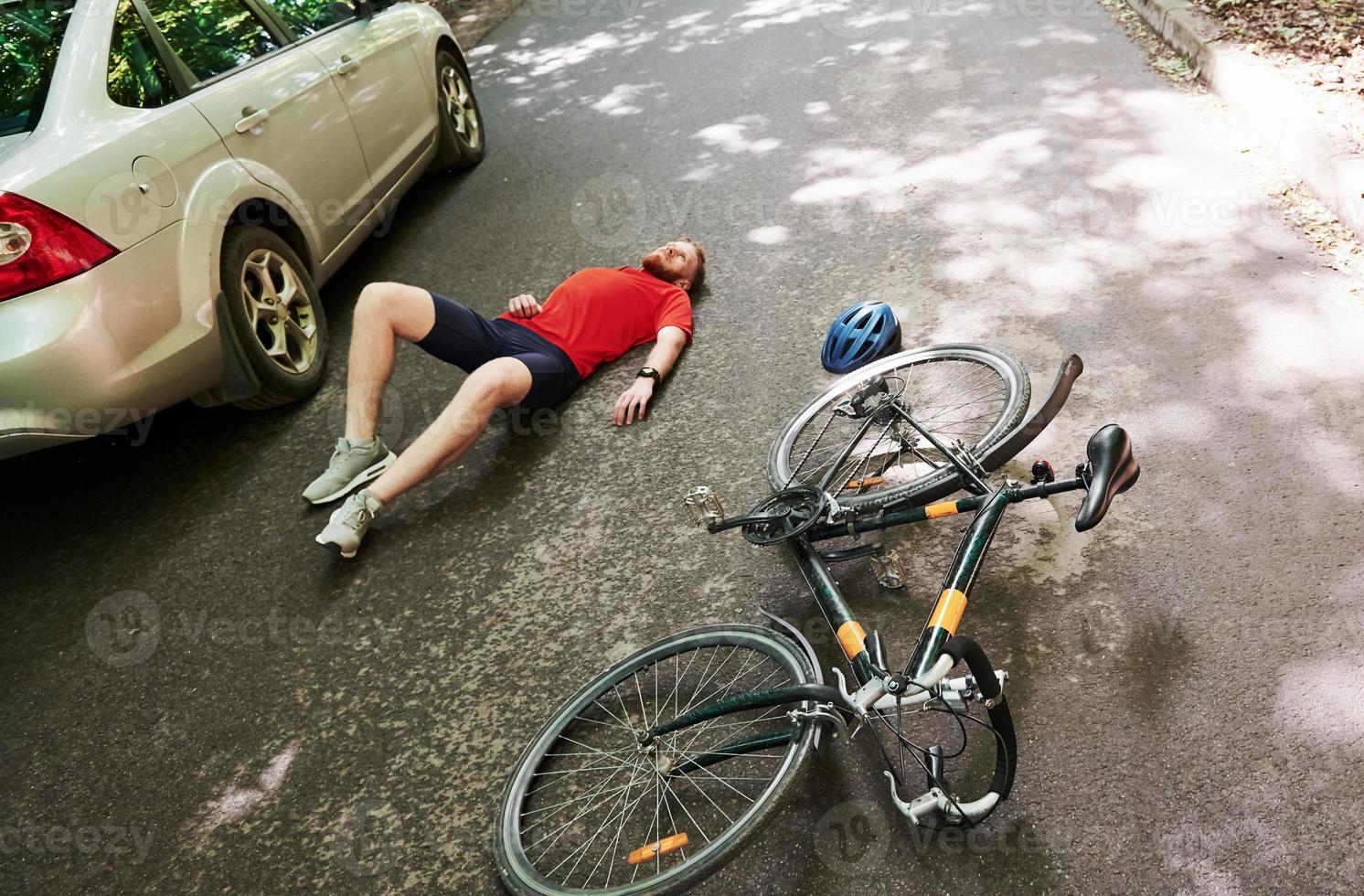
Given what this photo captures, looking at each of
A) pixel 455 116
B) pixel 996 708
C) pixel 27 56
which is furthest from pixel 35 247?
pixel 455 116

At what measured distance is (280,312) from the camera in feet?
15.9

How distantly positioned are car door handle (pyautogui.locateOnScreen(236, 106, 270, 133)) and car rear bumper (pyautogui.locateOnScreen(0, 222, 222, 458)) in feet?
2.46

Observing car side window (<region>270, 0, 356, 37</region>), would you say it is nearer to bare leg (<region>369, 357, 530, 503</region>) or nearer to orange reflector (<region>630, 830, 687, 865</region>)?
bare leg (<region>369, 357, 530, 503</region>)

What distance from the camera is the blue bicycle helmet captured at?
13.1 ft

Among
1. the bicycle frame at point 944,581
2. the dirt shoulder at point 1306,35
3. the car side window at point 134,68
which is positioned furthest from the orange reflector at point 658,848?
the dirt shoulder at point 1306,35

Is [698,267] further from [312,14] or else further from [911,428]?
[312,14]

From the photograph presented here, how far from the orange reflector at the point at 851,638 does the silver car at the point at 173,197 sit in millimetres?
2897

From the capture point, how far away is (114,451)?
4.90 meters

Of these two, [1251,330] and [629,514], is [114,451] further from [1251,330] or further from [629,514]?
[1251,330]

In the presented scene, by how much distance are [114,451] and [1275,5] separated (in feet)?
25.1

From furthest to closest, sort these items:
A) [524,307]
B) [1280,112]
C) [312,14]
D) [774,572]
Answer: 1. [312,14]
2. [1280,112]
3. [524,307]
4. [774,572]

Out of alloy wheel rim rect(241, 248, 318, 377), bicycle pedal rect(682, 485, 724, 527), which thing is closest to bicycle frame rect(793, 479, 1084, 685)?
bicycle pedal rect(682, 485, 724, 527)

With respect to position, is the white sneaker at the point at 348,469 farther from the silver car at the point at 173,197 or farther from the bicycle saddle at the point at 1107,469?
the bicycle saddle at the point at 1107,469

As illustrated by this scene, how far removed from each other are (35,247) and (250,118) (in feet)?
4.73
